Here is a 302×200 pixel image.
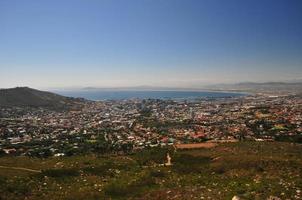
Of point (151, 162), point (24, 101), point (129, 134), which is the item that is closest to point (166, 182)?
point (151, 162)

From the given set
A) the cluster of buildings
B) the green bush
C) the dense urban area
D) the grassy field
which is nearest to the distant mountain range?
the cluster of buildings

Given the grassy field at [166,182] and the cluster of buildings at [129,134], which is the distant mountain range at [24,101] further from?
the grassy field at [166,182]

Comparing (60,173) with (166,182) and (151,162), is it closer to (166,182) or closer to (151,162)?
(166,182)

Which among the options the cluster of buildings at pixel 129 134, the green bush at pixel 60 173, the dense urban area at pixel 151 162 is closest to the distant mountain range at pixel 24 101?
the cluster of buildings at pixel 129 134

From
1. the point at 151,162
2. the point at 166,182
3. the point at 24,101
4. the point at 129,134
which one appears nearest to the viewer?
the point at 166,182

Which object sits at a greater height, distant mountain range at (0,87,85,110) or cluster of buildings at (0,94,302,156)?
distant mountain range at (0,87,85,110)

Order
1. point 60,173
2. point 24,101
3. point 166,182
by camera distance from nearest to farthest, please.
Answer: point 166,182 < point 60,173 < point 24,101

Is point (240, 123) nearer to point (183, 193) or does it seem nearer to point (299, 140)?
point (299, 140)

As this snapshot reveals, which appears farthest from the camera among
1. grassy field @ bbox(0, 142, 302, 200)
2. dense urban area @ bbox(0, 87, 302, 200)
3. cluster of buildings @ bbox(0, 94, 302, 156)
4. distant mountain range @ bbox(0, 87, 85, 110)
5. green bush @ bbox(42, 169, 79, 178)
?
distant mountain range @ bbox(0, 87, 85, 110)

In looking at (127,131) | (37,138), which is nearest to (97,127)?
(127,131)

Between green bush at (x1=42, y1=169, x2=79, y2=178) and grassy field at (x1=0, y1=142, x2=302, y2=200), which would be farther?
green bush at (x1=42, y1=169, x2=79, y2=178)

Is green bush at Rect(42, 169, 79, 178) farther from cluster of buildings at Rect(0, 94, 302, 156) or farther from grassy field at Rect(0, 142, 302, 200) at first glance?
cluster of buildings at Rect(0, 94, 302, 156)
